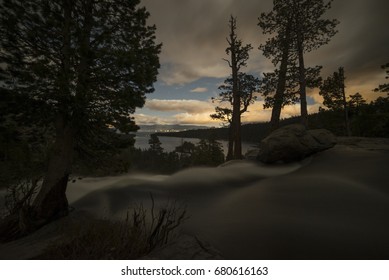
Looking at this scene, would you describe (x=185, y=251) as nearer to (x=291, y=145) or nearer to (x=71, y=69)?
(x=71, y=69)

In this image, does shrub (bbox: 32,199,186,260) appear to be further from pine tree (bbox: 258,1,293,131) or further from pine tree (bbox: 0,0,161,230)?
pine tree (bbox: 258,1,293,131)

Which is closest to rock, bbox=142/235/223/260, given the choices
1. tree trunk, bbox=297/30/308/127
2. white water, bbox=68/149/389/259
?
white water, bbox=68/149/389/259

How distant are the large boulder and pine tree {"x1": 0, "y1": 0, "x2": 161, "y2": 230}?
782cm

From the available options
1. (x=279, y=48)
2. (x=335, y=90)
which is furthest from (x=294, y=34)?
(x=335, y=90)

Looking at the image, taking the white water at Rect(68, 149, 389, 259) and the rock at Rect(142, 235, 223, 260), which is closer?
the rock at Rect(142, 235, 223, 260)

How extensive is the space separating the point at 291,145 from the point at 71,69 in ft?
34.9

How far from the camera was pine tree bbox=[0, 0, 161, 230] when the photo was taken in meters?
5.50

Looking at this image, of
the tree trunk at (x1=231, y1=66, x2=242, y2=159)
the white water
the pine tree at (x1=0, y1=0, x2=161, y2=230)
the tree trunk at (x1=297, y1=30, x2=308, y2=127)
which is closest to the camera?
the white water

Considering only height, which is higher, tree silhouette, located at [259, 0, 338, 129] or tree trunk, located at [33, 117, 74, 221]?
tree silhouette, located at [259, 0, 338, 129]

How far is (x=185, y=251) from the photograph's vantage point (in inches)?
160

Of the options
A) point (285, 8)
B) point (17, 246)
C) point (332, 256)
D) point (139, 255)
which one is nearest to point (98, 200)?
point (17, 246)

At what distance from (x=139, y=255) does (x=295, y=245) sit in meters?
3.40

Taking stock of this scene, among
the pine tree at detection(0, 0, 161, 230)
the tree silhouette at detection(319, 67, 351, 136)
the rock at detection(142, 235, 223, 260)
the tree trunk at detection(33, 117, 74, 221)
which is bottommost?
the rock at detection(142, 235, 223, 260)

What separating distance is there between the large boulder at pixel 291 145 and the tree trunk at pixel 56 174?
9.81 metres
